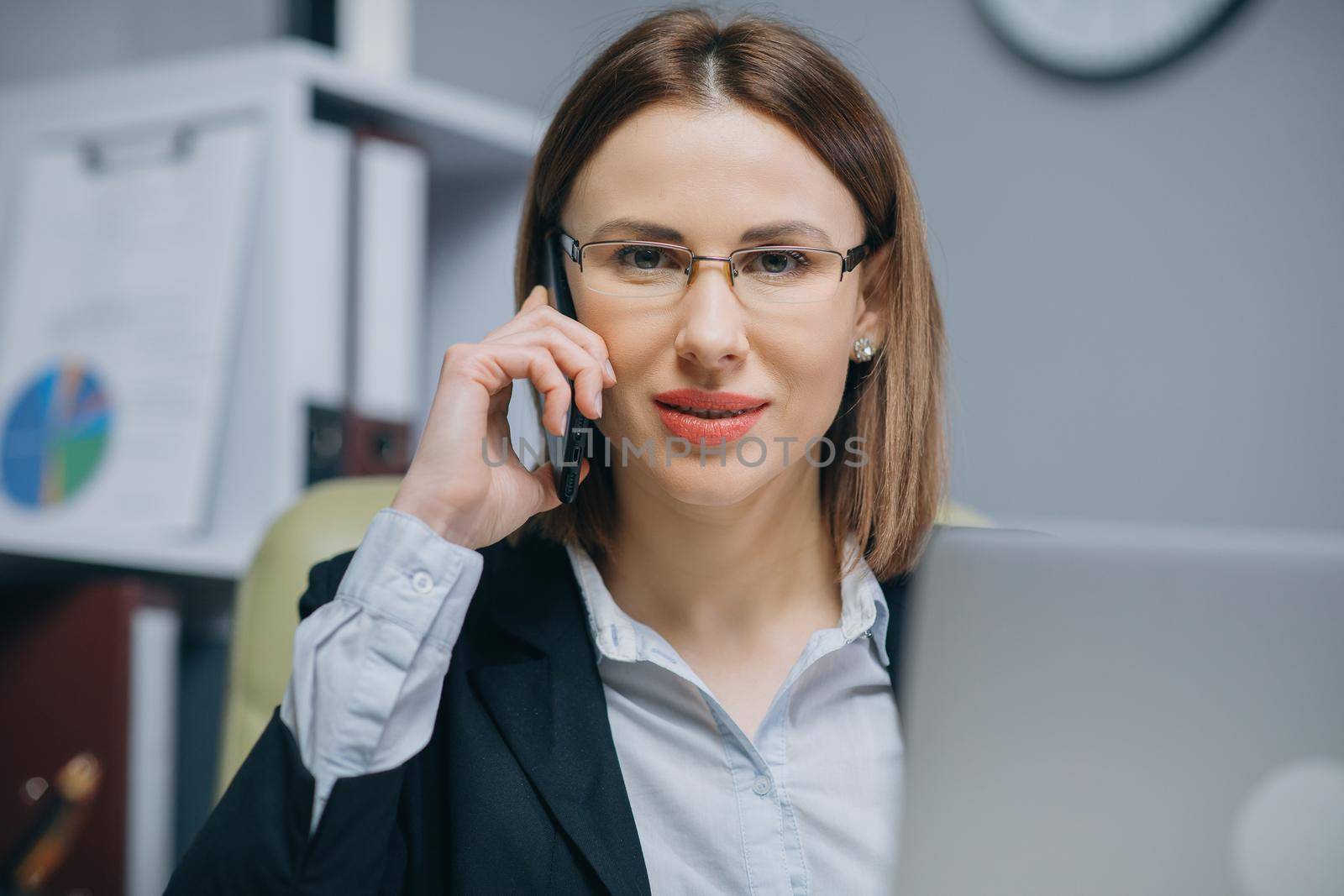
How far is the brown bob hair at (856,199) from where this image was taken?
937mm

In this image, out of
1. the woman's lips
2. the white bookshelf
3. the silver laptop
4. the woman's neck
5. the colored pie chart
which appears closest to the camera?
the silver laptop

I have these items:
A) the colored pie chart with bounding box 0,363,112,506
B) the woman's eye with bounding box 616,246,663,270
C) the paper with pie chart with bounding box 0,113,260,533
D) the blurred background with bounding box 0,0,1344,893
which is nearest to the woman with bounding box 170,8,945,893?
the woman's eye with bounding box 616,246,663,270

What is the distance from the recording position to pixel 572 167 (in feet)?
3.22

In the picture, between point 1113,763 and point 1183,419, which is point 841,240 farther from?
point 1183,419

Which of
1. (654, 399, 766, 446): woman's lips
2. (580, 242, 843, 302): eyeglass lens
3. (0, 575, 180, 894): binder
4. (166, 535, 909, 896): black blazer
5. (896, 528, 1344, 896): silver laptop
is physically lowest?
(0, 575, 180, 894): binder

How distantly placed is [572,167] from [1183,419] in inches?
41.5

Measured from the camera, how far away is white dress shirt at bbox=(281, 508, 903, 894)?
0.84 meters

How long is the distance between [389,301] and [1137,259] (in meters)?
1.12

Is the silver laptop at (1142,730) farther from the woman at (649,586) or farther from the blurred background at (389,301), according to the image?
the blurred background at (389,301)

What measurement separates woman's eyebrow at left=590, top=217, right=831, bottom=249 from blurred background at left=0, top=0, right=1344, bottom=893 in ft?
1.54

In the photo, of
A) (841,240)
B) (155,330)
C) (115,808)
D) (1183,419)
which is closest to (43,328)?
(155,330)

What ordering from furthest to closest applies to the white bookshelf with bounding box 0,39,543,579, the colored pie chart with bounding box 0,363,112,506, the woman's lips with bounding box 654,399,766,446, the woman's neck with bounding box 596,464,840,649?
the colored pie chart with bounding box 0,363,112,506 → the white bookshelf with bounding box 0,39,543,579 → the woman's neck with bounding box 596,464,840,649 → the woman's lips with bounding box 654,399,766,446

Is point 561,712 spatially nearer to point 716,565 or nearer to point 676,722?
Result: point 676,722

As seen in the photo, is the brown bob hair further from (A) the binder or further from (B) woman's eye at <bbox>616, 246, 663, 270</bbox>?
(A) the binder
